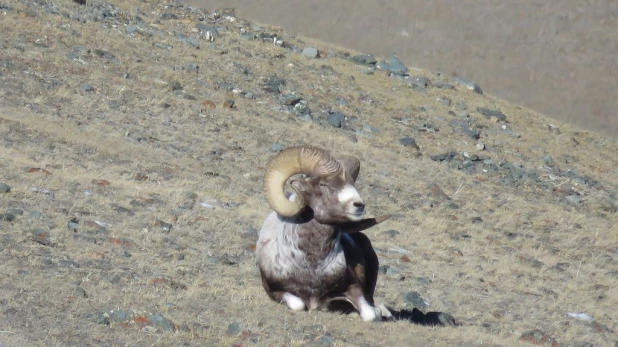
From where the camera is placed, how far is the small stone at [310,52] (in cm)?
3349

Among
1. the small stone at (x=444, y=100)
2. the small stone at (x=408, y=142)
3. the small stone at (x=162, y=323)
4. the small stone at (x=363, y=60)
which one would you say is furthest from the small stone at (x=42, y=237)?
the small stone at (x=363, y=60)

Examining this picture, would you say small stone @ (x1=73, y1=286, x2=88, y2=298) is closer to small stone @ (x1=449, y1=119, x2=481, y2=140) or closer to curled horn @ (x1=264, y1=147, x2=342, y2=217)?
curled horn @ (x1=264, y1=147, x2=342, y2=217)

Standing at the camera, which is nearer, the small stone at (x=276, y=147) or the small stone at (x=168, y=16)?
the small stone at (x=276, y=147)

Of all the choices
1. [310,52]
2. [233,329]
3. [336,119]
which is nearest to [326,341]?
[233,329]

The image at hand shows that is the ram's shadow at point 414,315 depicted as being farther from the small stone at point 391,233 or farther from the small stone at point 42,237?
the small stone at point 391,233

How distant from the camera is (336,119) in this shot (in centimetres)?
2736

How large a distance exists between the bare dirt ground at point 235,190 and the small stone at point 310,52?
665 mm

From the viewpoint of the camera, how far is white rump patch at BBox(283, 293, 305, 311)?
1172 cm

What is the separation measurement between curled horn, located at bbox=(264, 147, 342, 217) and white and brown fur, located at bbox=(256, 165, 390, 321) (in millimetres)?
95

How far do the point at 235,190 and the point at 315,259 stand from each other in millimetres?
7983

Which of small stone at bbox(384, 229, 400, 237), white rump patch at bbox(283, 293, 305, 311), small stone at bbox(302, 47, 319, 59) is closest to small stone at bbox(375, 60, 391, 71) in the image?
small stone at bbox(302, 47, 319, 59)

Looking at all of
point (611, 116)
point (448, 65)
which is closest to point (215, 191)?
point (611, 116)

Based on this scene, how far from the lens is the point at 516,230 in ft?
71.9

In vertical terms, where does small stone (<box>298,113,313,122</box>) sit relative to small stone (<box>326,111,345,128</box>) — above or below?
below
